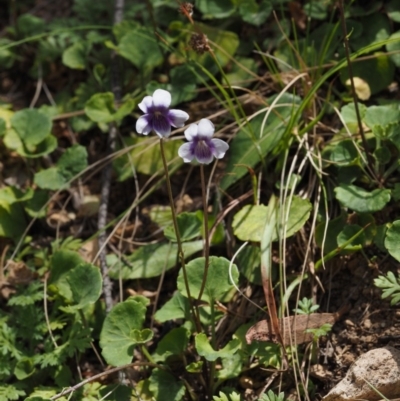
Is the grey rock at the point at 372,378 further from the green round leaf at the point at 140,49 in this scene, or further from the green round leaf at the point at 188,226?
the green round leaf at the point at 140,49

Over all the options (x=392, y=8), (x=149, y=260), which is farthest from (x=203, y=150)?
(x=392, y=8)

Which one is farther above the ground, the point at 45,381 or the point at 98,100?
the point at 98,100

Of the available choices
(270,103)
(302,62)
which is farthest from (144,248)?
(302,62)

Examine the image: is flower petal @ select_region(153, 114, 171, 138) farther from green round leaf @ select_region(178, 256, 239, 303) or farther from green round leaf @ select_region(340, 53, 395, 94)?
green round leaf @ select_region(340, 53, 395, 94)

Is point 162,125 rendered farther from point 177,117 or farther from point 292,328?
point 292,328

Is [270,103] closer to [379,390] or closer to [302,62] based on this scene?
[302,62]

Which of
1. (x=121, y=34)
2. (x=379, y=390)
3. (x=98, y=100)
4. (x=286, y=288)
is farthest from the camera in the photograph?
(x=121, y=34)

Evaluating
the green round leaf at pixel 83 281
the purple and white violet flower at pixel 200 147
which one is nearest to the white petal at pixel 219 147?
the purple and white violet flower at pixel 200 147
